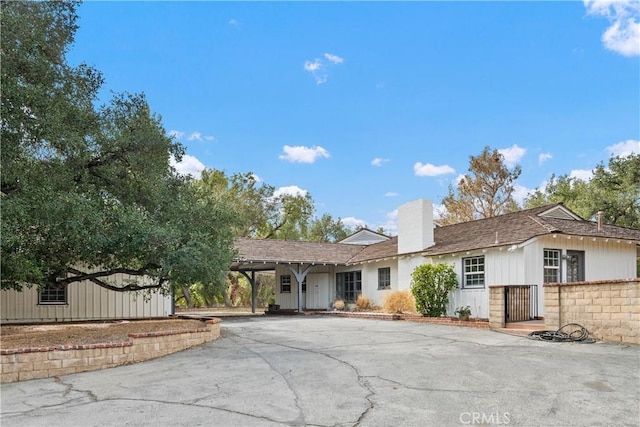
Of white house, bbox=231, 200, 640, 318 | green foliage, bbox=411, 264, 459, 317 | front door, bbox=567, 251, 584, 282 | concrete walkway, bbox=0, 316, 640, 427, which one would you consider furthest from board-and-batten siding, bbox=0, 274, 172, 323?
front door, bbox=567, 251, 584, 282

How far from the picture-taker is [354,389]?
20.0 ft

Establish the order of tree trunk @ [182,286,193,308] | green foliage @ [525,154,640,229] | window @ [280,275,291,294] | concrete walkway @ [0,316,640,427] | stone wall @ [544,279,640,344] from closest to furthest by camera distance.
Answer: concrete walkway @ [0,316,640,427]
stone wall @ [544,279,640,344]
green foliage @ [525,154,640,229]
window @ [280,275,291,294]
tree trunk @ [182,286,193,308]

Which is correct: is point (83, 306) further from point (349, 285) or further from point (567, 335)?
point (567, 335)

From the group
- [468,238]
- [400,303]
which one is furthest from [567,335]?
[400,303]

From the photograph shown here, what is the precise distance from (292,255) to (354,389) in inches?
674

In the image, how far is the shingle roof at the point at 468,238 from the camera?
50.9ft

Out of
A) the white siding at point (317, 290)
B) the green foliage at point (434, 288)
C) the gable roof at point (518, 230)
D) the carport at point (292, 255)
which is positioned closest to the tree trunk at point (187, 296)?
the carport at point (292, 255)

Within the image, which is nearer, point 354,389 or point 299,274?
point 354,389

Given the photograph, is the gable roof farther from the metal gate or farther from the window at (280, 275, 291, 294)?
the window at (280, 275, 291, 294)

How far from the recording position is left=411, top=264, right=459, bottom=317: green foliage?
658 inches

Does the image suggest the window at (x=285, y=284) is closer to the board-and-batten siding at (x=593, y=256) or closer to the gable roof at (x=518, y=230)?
the gable roof at (x=518, y=230)

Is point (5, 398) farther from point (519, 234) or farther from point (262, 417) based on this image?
point (519, 234)

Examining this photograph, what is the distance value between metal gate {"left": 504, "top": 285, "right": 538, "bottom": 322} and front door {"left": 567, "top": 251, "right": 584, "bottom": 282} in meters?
2.23

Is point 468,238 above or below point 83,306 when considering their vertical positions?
above
